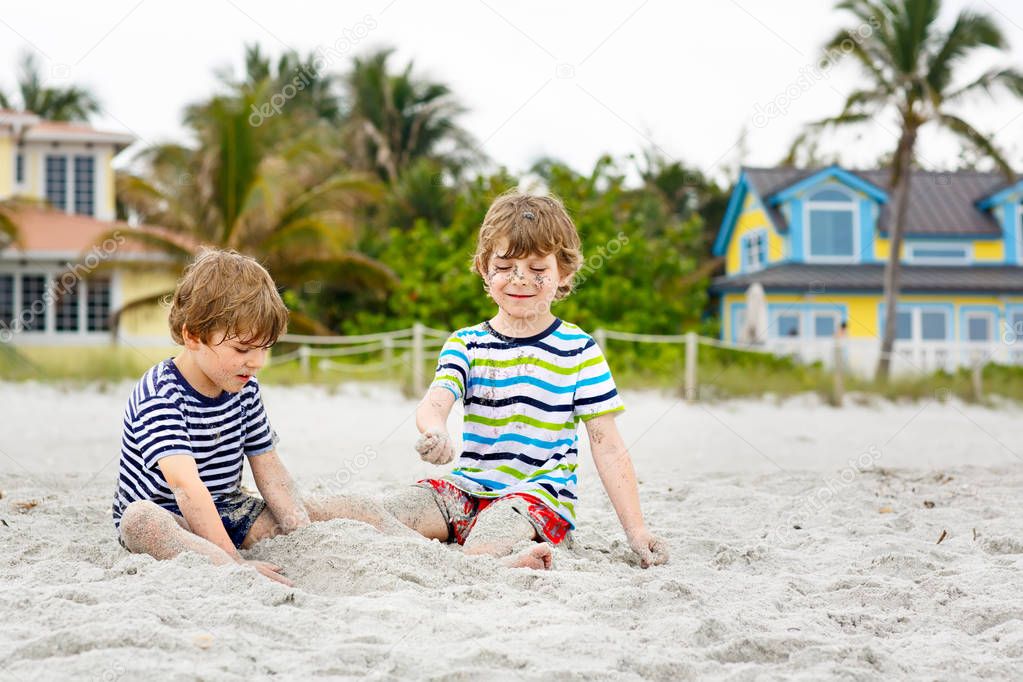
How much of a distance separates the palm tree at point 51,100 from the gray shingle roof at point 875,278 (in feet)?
67.2

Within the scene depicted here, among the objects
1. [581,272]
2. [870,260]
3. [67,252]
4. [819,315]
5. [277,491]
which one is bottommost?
[277,491]

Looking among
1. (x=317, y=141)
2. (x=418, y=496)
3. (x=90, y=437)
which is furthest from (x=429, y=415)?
(x=317, y=141)

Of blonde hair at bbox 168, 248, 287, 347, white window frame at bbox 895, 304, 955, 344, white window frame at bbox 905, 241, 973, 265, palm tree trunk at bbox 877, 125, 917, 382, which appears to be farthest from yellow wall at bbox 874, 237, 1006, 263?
blonde hair at bbox 168, 248, 287, 347

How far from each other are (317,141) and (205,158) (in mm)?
6568

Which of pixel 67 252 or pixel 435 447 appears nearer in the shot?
pixel 435 447

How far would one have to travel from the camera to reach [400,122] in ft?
88.3

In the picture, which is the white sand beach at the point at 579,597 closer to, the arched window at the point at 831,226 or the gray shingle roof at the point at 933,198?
the arched window at the point at 831,226

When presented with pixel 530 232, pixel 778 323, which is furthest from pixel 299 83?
pixel 530 232

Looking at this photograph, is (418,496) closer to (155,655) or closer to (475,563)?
(475,563)

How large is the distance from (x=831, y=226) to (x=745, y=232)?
2.23m

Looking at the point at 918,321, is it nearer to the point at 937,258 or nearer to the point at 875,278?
the point at 875,278

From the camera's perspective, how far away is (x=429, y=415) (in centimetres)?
312

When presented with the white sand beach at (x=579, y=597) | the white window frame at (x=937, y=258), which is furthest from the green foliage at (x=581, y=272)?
the white sand beach at (x=579, y=597)

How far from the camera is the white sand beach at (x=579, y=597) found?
2133 millimetres
